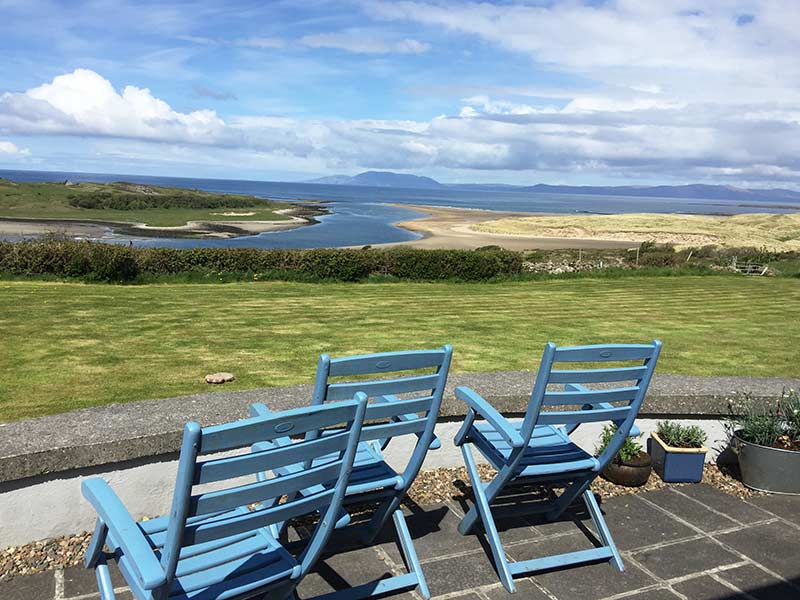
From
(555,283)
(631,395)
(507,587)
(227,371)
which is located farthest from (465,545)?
(555,283)

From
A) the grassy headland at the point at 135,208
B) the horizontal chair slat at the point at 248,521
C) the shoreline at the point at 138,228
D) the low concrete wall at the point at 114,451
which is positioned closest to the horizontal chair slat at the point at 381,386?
the horizontal chair slat at the point at 248,521

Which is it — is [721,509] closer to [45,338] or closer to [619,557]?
[619,557]

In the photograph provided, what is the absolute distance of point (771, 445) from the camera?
443 cm

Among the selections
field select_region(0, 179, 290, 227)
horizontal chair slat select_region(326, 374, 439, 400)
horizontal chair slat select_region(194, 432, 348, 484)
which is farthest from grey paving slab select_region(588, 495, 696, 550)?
field select_region(0, 179, 290, 227)

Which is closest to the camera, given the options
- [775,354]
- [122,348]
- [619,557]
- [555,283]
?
[619,557]

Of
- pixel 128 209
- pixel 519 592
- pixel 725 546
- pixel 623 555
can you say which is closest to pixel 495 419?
pixel 519 592

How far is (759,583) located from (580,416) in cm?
115

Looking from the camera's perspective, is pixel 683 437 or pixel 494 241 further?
pixel 494 241

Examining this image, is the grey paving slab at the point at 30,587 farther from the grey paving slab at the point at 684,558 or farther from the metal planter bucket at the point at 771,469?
the metal planter bucket at the point at 771,469

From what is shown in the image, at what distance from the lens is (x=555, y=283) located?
18844mm

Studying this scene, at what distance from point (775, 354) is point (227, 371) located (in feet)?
22.7

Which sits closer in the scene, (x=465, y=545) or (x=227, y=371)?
(x=465, y=545)

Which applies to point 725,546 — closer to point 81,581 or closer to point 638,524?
point 638,524

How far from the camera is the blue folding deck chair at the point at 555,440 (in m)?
3.15
